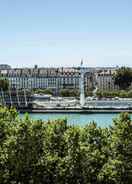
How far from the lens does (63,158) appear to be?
1285 cm

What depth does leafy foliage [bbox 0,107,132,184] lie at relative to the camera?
1249 centimetres

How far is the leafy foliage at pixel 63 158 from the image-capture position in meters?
12.5

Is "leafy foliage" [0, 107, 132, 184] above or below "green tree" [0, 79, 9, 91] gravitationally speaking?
above

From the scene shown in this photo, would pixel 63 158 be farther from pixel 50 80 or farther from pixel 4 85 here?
pixel 50 80

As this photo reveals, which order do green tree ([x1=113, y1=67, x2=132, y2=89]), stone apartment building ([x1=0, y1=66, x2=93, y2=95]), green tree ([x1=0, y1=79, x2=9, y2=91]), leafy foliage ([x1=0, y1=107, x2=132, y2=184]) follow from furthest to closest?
stone apartment building ([x1=0, y1=66, x2=93, y2=95]), green tree ([x1=113, y1=67, x2=132, y2=89]), green tree ([x1=0, y1=79, x2=9, y2=91]), leafy foliage ([x1=0, y1=107, x2=132, y2=184])

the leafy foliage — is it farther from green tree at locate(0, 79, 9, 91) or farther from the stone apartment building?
the stone apartment building

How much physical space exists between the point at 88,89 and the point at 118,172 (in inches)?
2533

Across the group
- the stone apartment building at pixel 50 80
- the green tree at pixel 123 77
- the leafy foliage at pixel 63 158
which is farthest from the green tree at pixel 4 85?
the leafy foliage at pixel 63 158

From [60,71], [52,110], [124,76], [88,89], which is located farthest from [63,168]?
[60,71]

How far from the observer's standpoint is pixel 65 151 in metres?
13.1

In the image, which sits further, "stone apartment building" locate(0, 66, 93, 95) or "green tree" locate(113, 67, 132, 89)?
"stone apartment building" locate(0, 66, 93, 95)

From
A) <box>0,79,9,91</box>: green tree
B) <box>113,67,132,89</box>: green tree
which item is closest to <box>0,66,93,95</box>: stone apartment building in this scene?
<box>113,67,132,89</box>: green tree

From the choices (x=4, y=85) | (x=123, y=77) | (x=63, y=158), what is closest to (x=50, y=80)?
(x=123, y=77)

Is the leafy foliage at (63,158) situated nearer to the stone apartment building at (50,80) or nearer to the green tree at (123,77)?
the green tree at (123,77)
